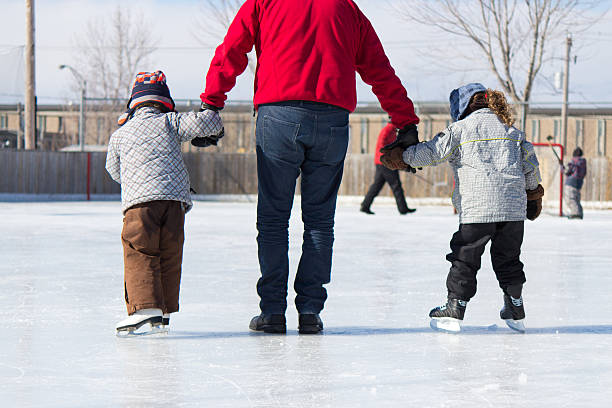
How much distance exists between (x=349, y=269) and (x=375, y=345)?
2623 millimetres

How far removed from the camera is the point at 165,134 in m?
3.68

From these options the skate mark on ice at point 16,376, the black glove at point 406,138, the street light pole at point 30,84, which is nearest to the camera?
the skate mark on ice at point 16,376

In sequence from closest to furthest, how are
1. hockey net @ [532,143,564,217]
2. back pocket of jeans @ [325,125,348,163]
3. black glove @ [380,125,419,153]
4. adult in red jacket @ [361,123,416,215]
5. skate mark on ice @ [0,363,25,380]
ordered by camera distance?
skate mark on ice @ [0,363,25,380] → back pocket of jeans @ [325,125,348,163] → black glove @ [380,125,419,153] → adult in red jacket @ [361,123,416,215] → hockey net @ [532,143,564,217]

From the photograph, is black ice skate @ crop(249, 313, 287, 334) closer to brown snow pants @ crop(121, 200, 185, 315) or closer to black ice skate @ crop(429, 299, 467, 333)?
brown snow pants @ crop(121, 200, 185, 315)

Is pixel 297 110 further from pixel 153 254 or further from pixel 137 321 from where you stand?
pixel 137 321

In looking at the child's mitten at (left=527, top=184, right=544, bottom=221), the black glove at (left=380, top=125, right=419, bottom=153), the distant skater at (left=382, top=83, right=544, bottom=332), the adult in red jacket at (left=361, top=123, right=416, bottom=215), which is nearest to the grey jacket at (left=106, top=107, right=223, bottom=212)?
the black glove at (left=380, top=125, right=419, bottom=153)

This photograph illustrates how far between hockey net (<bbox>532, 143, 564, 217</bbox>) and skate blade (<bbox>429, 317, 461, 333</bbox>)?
10.8 meters

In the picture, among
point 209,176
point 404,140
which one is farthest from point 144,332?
point 209,176

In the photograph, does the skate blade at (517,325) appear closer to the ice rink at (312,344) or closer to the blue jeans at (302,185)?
the ice rink at (312,344)

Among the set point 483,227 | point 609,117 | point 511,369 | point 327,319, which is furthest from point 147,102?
point 609,117

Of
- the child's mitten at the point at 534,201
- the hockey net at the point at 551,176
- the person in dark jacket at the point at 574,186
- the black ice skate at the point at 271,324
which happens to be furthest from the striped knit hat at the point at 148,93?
the hockey net at the point at 551,176

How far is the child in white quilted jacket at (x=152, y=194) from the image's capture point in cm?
357

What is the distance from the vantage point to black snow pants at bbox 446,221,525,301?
3.73 meters

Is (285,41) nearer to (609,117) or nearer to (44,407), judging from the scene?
(44,407)
